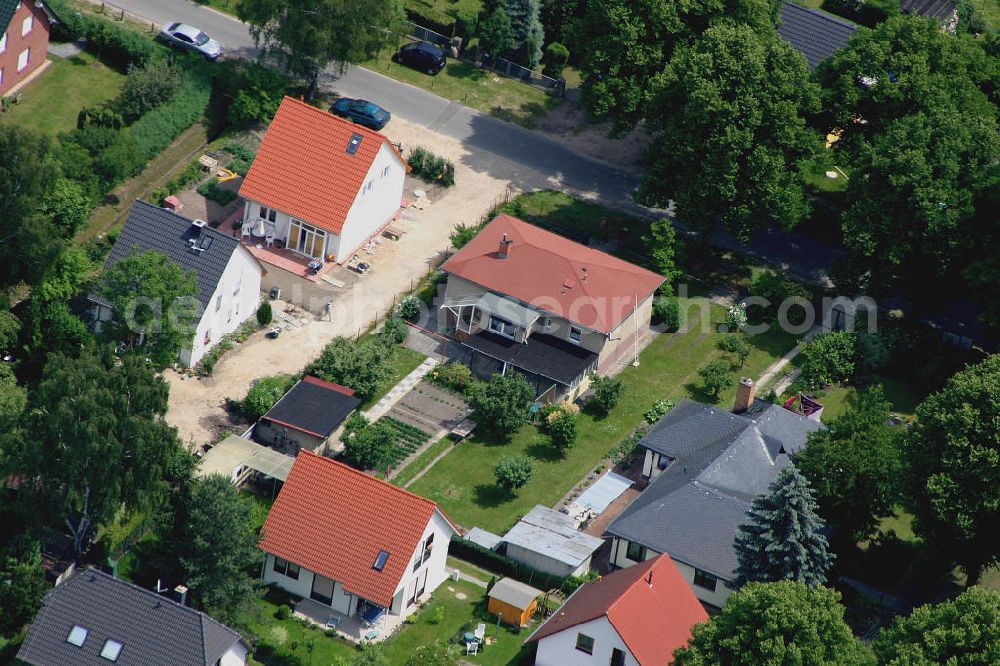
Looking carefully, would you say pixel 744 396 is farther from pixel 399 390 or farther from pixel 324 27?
pixel 324 27

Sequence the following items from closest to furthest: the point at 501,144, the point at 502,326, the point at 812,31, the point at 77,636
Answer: the point at 77,636
the point at 502,326
the point at 501,144
the point at 812,31

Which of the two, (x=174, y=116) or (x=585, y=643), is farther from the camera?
(x=174, y=116)

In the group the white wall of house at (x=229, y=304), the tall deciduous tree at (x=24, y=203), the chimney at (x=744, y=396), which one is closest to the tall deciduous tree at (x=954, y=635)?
the chimney at (x=744, y=396)

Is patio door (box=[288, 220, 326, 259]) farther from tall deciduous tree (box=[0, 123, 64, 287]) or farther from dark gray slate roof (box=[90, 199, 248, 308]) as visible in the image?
tall deciduous tree (box=[0, 123, 64, 287])

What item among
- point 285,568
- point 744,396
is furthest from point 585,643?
point 744,396

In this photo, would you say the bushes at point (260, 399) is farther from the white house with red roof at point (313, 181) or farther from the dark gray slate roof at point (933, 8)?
the dark gray slate roof at point (933, 8)
